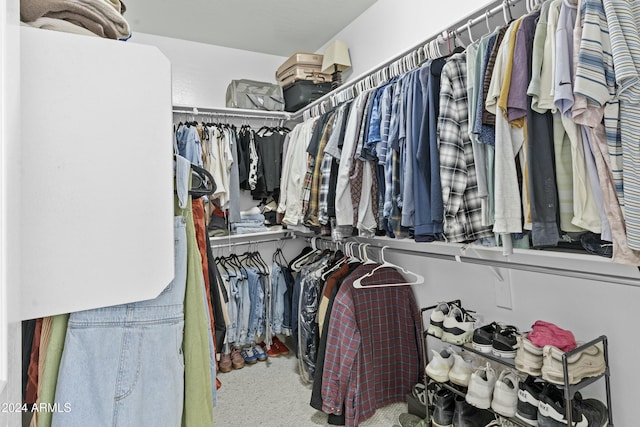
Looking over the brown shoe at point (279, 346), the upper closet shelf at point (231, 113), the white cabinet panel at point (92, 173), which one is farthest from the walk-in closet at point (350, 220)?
the brown shoe at point (279, 346)

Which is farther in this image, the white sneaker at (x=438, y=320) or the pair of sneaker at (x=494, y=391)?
the white sneaker at (x=438, y=320)

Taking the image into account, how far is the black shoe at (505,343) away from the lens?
1.34 meters

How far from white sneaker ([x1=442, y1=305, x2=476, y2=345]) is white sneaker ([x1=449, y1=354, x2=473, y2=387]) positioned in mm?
121

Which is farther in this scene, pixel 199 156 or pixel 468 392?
pixel 199 156

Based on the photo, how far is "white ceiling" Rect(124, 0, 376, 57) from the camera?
93.7 inches

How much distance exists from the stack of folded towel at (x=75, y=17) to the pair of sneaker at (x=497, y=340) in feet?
5.44

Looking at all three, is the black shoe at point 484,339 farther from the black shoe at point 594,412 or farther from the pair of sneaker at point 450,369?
the black shoe at point 594,412

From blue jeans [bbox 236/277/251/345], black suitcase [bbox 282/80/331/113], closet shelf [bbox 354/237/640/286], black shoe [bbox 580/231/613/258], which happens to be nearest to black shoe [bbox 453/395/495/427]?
closet shelf [bbox 354/237/640/286]

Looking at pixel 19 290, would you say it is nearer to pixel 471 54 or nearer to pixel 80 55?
pixel 80 55

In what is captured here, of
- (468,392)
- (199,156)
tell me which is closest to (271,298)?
(199,156)

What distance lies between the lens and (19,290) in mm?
627

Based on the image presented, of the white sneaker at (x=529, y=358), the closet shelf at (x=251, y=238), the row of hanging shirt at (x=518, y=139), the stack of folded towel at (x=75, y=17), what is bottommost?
the white sneaker at (x=529, y=358)

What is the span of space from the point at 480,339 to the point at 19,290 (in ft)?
5.00

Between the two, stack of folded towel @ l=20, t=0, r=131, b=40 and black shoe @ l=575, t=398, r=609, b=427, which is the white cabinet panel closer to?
stack of folded towel @ l=20, t=0, r=131, b=40
